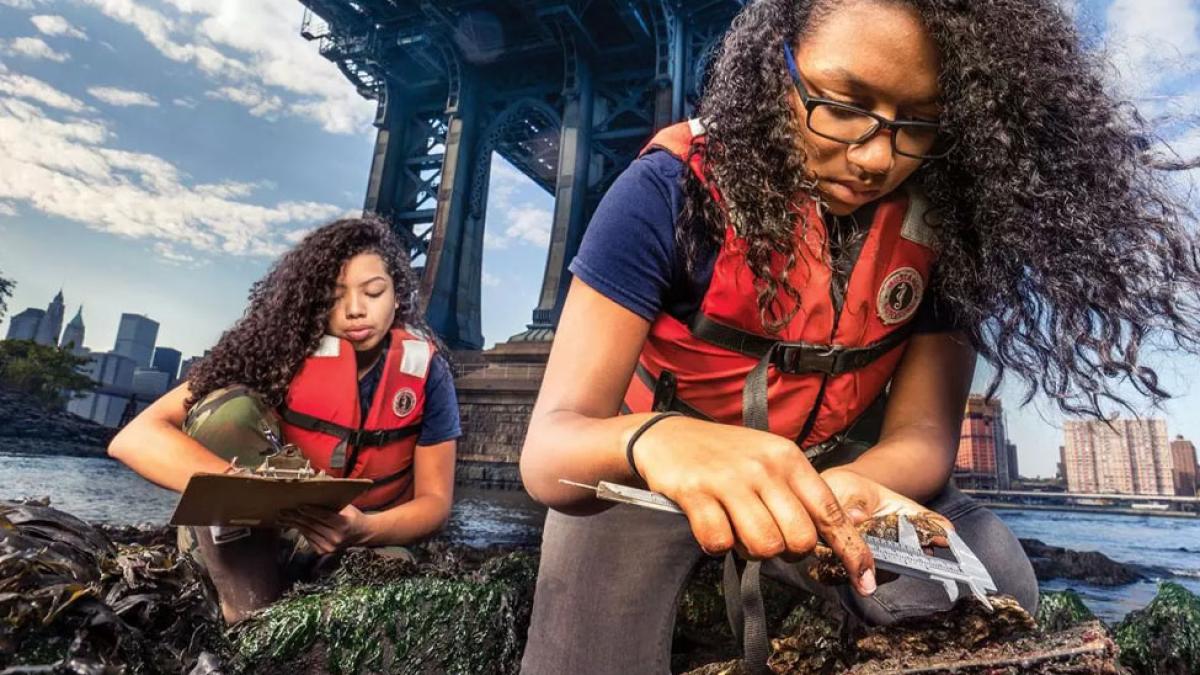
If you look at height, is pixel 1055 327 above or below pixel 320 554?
above

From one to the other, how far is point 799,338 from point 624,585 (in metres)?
0.78

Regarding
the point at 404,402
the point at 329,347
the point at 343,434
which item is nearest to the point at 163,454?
the point at 343,434

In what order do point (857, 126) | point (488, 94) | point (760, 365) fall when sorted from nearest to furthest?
point (857, 126) < point (760, 365) < point (488, 94)

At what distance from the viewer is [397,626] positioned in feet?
8.14

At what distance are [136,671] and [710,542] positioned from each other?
4.60 feet

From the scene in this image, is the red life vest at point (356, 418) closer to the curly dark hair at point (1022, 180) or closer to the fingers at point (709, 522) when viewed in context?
the curly dark hair at point (1022, 180)

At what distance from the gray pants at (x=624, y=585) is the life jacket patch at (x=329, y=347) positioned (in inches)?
73.9

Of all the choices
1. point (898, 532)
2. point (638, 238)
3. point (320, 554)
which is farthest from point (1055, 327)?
point (320, 554)

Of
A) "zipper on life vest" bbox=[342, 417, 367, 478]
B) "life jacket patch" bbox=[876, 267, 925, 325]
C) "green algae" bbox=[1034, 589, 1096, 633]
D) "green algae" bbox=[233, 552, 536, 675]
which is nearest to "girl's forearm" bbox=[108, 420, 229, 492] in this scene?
"zipper on life vest" bbox=[342, 417, 367, 478]

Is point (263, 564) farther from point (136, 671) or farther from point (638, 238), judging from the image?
point (638, 238)

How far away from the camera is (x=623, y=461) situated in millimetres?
999

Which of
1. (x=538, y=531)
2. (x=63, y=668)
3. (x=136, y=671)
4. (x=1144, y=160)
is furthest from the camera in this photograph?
(x=538, y=531)

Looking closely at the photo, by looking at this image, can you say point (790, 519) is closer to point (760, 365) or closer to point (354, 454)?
point (760, 365)

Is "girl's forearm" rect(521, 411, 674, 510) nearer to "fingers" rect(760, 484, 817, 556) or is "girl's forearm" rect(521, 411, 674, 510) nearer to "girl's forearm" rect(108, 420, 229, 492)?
"fingers" rect(760, 484, 817, 556)
